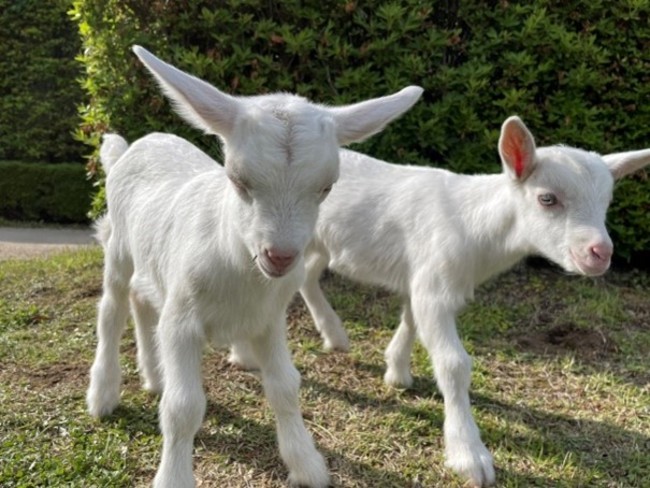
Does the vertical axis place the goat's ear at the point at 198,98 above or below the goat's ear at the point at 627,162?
above

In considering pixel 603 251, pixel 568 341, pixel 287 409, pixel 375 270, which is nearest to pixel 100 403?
pixel 287 409

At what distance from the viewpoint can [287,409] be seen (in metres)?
3.04

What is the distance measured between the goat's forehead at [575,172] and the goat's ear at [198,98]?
1647 millimetres

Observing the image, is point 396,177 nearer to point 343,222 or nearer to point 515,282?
point 343,222

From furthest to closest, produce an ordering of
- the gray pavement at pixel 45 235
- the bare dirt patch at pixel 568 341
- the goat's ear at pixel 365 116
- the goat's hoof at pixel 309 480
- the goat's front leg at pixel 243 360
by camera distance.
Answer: the gray pavement at pixel 45 235, the bare dirt patch at pixel 568 341, the goat's front leg at pixel 243 360, the goat's hoof at pixel 309 480, the goat's ear at pixel 365 116

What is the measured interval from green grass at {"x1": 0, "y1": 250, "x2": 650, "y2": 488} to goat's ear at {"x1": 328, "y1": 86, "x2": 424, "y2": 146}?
1654mm

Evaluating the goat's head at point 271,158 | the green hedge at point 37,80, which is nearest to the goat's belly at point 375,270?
the goat's head at point 271,158

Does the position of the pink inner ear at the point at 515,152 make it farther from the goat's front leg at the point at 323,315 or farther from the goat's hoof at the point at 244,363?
the goat's hoof at the point at 244,363

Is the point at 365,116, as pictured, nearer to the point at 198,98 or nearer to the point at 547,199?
the point at 198,98

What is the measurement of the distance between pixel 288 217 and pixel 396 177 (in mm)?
1889

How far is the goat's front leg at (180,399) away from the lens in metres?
2.76

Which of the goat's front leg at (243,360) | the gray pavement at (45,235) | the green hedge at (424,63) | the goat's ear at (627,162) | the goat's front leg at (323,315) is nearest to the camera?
the goat's ear at (627,162)

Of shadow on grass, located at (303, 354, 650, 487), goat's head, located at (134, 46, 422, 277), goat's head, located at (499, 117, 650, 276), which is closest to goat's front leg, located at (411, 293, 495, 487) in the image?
shadow on grass, located at (303, 354, 650, 487)

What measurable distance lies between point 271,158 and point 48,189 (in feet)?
34.9
